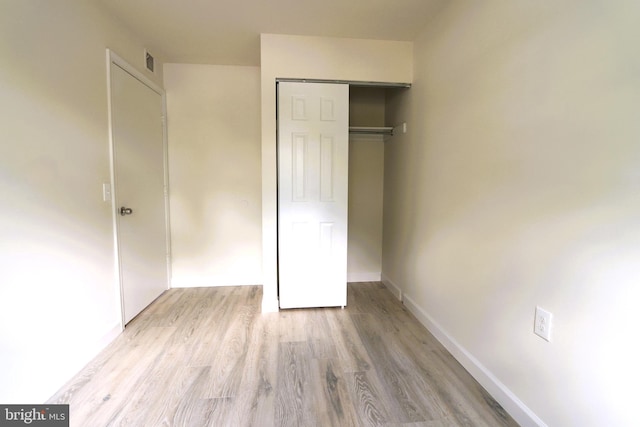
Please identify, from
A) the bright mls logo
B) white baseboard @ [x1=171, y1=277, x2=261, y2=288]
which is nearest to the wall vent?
white baseboard @ [x1=171, y1=277, x2=261, y2=288]

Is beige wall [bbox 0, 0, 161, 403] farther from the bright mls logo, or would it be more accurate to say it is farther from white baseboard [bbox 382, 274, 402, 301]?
white baseboard [bbox 382, 274, 402, 301]

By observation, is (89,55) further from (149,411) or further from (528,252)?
(528,252)

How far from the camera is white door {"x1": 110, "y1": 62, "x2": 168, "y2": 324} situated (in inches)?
86.8

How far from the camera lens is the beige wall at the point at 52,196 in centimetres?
131

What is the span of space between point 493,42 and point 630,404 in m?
1.73

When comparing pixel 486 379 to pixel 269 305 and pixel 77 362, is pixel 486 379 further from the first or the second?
pixel 77 362

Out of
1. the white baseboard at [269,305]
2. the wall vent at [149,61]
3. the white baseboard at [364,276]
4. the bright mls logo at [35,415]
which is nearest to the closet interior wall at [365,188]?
the white baseboard at [364,276]

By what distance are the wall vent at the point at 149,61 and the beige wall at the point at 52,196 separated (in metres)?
0.50

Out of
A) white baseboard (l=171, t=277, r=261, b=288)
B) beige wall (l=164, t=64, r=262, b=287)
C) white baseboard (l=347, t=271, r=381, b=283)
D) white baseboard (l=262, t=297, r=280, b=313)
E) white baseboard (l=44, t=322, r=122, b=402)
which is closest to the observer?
white baseboard (l=44, t=322, r=122, b=402)

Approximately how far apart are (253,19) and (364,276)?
280 cm

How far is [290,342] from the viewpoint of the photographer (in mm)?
2086

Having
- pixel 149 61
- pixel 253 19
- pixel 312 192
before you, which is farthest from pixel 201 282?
pixel 253 19

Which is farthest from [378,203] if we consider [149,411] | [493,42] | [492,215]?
[149,411]

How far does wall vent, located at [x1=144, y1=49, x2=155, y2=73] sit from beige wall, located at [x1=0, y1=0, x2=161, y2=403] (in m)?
0.50
